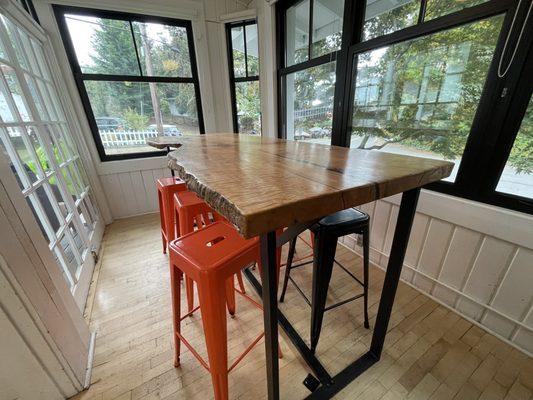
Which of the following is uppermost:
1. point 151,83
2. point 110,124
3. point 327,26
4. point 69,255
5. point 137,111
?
point 327,26

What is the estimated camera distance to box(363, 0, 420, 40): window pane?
139 centimetres

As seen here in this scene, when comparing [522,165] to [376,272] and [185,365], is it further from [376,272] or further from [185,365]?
[185,365]

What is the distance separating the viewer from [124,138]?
277cm

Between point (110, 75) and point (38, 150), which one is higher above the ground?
point (110, 75)

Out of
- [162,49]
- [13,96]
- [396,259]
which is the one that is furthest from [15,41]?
[396,259]

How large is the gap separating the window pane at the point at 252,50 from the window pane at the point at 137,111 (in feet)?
2.85

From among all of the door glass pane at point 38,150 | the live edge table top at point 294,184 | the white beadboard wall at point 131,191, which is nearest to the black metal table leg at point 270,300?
the live edge table top at point 294,184

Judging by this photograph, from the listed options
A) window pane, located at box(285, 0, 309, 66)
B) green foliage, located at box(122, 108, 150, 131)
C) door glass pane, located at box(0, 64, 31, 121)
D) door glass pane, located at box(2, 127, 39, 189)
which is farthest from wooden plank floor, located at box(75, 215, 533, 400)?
window pane, located at box(285, 0, 309, 66)

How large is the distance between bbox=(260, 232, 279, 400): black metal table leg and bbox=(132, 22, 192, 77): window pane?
3.10m

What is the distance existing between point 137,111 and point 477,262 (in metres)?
3.59

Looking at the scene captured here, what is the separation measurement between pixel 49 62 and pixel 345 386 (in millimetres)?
3535

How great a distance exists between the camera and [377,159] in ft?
2.65

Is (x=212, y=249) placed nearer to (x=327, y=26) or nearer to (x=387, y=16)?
(x=387, y=16)

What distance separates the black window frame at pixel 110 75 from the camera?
223cm
